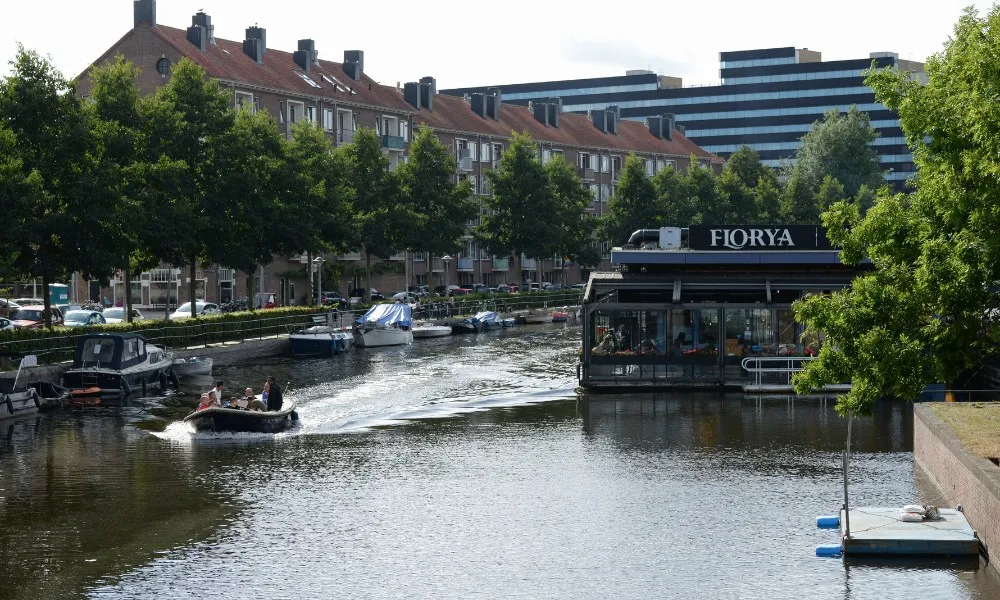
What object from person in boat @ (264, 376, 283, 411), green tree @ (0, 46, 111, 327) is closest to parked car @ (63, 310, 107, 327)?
green tree @ (0, 46, 111, 327)

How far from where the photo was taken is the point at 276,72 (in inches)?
4289

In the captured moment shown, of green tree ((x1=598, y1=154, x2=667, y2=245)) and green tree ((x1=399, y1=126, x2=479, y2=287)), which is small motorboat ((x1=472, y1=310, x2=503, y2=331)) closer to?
green tree ((x1=399, y1=126, x2=479, y2=287))

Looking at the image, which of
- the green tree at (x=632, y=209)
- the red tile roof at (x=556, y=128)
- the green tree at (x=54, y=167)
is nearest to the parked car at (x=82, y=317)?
the green tree at (x=54, y=167)

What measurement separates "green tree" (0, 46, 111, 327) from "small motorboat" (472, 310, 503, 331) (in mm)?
37098

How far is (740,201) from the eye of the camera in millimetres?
131000

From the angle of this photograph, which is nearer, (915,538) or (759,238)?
(915,538)

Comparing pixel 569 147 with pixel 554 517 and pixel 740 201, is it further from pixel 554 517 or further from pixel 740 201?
pixel 554 517

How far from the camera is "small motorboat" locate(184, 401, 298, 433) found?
3781cm

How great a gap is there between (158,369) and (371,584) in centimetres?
3272

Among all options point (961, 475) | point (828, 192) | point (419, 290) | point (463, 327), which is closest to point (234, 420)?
point (961, 475)

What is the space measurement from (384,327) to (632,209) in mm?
48805

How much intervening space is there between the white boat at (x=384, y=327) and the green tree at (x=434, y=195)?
19261 millimetres

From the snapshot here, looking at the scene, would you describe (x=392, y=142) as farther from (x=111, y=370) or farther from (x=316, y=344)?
(x=111, y=370)

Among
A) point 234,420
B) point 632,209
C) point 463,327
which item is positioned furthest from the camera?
point 632,209
